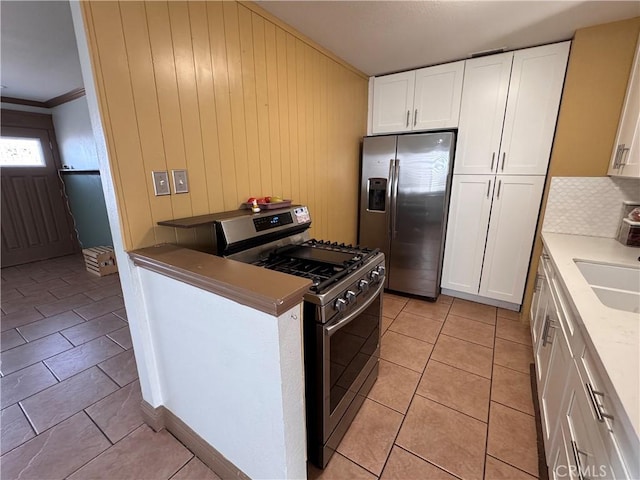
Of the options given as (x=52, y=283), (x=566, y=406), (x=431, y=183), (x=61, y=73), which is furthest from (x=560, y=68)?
(x=52, y=283)

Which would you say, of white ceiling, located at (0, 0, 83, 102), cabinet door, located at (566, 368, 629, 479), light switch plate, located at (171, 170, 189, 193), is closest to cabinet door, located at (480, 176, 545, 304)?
cabinet door, located at (566, 368, 629, 479)

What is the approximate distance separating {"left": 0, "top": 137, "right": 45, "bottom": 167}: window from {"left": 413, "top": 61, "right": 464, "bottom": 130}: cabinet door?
545 centimetres

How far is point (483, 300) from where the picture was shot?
2975mm

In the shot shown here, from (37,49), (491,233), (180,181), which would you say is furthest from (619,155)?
(37,49)

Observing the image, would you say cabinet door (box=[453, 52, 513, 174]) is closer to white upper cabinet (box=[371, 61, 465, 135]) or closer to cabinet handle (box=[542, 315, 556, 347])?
white upper cabinet (box=[371, 61, 465, 135])

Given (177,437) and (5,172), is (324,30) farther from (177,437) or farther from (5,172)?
(5,172)

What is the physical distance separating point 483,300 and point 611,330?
2.23m

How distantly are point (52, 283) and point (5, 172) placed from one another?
6.22 feet

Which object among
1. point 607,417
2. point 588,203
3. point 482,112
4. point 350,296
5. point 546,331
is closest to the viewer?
point 607,417

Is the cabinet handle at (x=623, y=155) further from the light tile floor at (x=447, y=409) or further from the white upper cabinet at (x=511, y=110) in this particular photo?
the light tile floor at (x=447, y=409)

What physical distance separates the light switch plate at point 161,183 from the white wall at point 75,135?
325 centimetres

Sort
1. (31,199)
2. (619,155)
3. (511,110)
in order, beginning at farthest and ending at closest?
(31,199), (511,110), (619,155)

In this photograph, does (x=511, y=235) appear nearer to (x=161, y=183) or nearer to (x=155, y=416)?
(x=161, y=183)

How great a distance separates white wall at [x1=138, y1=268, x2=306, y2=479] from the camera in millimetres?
951
